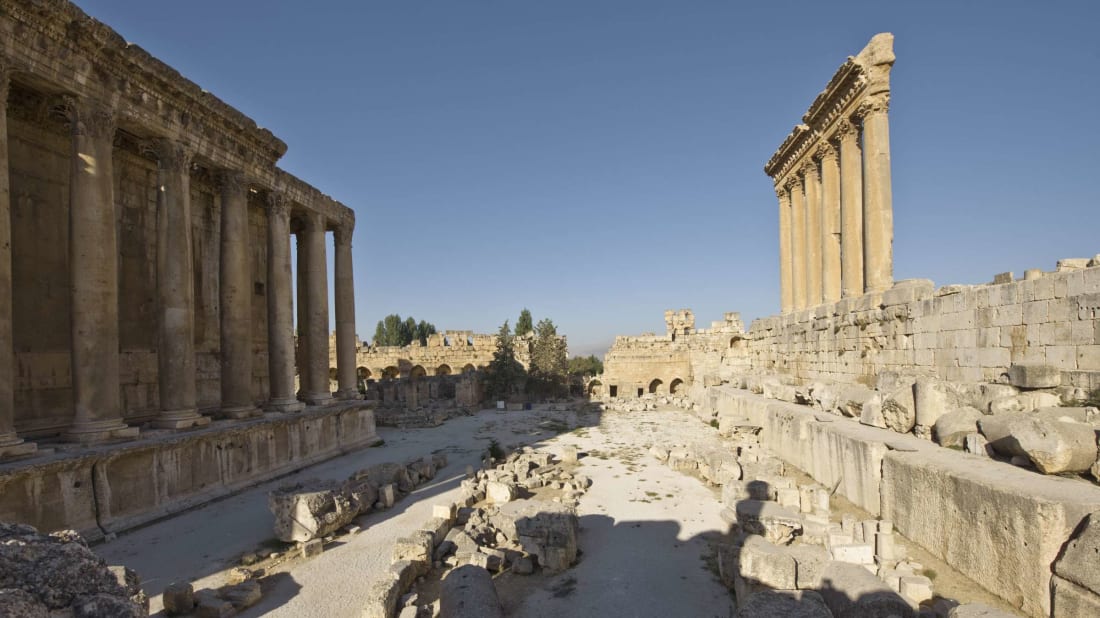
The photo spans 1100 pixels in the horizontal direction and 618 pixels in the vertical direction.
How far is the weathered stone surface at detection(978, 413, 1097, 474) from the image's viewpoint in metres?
5.57

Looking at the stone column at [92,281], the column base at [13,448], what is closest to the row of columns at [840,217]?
the stone column at [92,281]

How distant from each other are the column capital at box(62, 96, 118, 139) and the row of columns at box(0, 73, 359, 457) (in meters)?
0.02

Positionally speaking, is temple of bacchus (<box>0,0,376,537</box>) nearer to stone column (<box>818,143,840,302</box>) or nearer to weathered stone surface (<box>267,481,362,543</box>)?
weathered stone surface (<box>267,481,362,543</box>)

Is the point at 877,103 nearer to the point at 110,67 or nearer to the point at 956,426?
the point at 956,426

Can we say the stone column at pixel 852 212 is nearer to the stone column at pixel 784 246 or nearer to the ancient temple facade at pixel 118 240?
the stone column at pixel 784 246

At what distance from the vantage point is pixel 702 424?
802 inches

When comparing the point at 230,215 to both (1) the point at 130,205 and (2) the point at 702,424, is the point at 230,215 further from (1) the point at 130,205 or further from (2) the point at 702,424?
(2) the point at 702,424

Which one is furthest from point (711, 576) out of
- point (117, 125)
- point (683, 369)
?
point (683, 369)

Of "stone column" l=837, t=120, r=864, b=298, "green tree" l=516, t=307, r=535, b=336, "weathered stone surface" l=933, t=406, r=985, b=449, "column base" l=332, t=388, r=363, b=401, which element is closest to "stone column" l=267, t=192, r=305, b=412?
"column base" l=332, t=388, r=363, b=401

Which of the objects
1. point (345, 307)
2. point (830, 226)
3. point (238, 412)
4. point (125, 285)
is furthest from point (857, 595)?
point (345, 307)

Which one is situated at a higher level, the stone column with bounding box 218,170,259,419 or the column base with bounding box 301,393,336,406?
the stone column with bounding box 218,170,259,419

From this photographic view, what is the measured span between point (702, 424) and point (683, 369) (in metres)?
13.7

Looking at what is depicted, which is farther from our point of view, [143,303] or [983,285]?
[143,303]

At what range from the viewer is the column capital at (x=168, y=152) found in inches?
445
